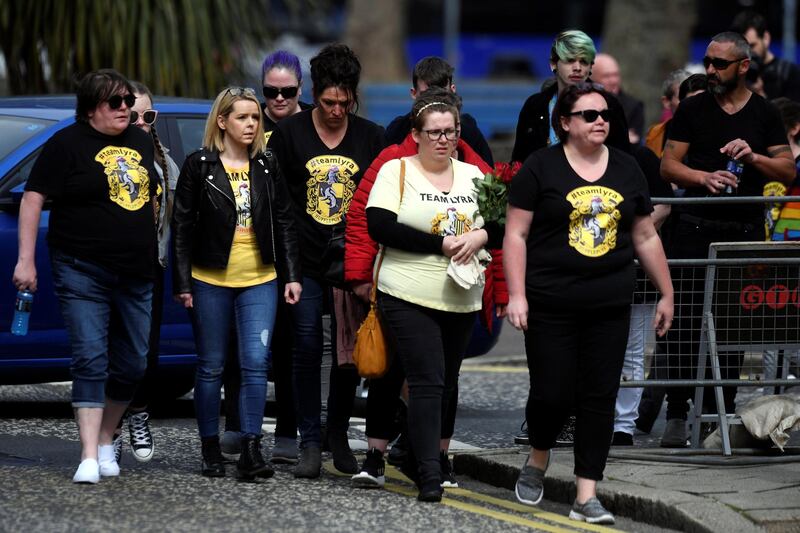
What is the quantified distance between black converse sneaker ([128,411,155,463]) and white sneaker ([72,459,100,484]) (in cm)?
56

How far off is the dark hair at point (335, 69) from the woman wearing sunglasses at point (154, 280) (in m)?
0.78

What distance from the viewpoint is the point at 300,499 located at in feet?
22.9

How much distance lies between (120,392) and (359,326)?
1.08 m

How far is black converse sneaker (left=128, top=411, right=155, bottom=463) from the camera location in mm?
7754

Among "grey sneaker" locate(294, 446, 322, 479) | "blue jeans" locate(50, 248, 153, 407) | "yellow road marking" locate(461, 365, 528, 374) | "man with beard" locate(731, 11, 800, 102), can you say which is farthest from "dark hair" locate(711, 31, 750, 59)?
"yellow road marking" locate(461, 365, 528, 374)

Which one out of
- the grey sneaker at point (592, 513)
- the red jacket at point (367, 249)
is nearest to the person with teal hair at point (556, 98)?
the red jacket at point (367, 249)

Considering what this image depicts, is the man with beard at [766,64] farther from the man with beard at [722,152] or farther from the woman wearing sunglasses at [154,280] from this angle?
the woman wearing sunglasses at [154,280]

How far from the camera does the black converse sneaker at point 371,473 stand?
23.9 ft

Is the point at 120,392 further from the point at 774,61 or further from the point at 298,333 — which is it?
the point at 774,61

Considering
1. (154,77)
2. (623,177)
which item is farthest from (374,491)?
(154,77)

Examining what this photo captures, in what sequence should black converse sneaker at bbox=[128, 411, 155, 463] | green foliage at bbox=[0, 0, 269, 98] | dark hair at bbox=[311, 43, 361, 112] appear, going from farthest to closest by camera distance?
green foliage at bbox=[0, 0, 269, 98] < black converse sneaker at bbox=[128, 411, 155, 463] < dark hair at bbox=[311, 43, 361, 112]

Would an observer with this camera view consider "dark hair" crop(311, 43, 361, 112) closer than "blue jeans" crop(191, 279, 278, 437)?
No

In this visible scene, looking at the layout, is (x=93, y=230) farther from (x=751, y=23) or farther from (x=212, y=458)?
(x=751, y=23)

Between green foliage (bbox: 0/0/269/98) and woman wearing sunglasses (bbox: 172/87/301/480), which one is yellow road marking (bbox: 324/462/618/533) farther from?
green foliage (bbox: 0/0/269/98)
